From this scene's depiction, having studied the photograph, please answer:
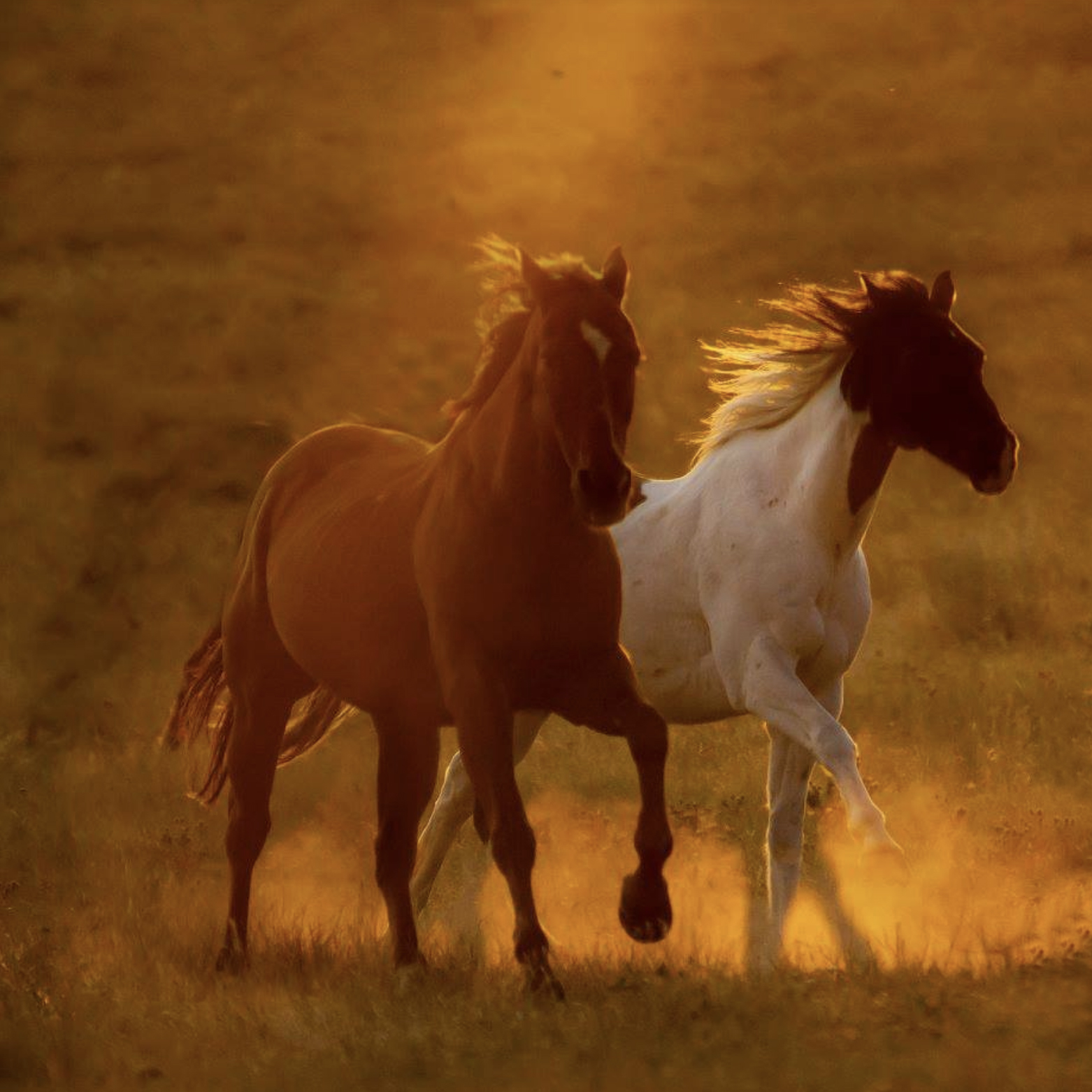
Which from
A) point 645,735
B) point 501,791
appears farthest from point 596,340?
point 501,791

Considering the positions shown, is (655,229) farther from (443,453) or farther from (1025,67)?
(443,453)

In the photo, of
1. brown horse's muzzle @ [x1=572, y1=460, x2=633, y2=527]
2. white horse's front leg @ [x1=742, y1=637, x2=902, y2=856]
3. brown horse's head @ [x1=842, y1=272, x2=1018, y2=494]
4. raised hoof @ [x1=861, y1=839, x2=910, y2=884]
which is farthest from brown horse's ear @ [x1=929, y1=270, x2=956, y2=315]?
brown horse's muzzle @ [x1=572, y1=460, x2=633, y2=527]

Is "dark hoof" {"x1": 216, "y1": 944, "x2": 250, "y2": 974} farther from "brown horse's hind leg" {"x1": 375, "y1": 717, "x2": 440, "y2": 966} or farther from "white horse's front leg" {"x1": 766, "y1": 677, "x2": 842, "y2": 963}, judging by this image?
"white horse's front leg" {"x1": 766, "y1": 677, "x2": 842, "y2": 963}

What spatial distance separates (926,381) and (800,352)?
733 mm

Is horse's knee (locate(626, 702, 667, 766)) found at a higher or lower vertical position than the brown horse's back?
lower

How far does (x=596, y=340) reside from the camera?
6137 millimetres

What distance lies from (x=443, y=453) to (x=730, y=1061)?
7.81 feet

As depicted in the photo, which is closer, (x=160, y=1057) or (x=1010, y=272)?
(x=160, y=1057)

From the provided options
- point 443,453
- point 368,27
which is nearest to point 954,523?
point 443,453

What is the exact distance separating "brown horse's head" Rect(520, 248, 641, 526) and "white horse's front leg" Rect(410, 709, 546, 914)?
2.84 meters

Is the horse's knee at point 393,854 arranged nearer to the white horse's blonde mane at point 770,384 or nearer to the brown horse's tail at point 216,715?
the brown horse's tail at point 216,715

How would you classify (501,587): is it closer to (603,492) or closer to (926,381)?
(603,492)

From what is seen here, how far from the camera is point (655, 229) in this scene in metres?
26.8

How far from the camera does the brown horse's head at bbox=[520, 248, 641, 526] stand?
5988 mm
